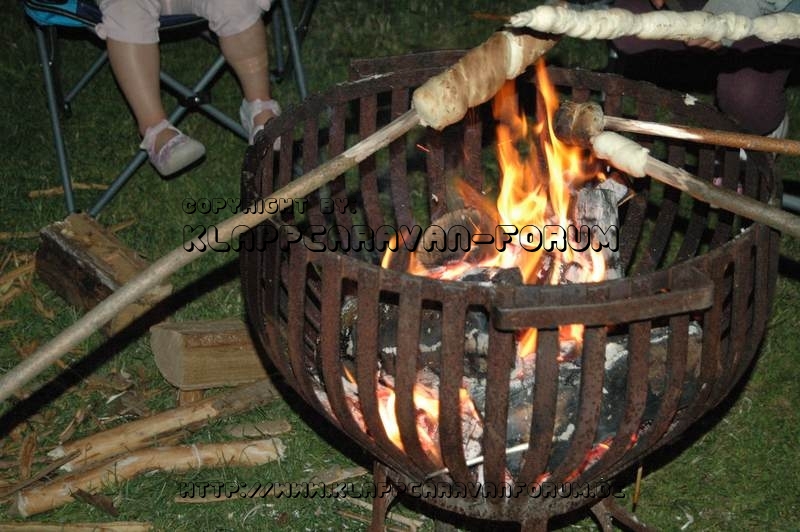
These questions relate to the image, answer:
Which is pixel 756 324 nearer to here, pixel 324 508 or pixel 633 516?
pixel 633 516

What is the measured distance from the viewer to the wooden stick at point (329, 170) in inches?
92.0

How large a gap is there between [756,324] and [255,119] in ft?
8.60

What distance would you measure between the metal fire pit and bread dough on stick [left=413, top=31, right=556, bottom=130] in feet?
Answer: 1.11

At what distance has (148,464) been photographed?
3201mm

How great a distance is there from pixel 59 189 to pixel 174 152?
791 mm

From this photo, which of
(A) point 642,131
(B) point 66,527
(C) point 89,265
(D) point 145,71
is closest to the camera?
(A) point 642,131

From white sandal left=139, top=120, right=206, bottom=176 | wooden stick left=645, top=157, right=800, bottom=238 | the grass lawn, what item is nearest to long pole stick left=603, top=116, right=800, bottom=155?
wooden stick left=645, top=157, right=800, bottom=238

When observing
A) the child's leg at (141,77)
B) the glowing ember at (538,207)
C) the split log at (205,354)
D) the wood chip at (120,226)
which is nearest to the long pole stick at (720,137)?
the glowing ember at (538,207)

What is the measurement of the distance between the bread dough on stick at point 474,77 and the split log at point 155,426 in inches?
54.3

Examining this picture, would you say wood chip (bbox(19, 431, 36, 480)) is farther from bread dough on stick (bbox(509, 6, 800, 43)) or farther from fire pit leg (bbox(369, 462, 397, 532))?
bread dough on stick (bbox(509, 6, 800, 43))

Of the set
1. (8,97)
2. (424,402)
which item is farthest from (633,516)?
(8,97)

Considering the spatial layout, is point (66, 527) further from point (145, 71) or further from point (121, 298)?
point (145, 71)

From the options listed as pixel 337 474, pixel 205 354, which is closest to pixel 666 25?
pixel 337 474

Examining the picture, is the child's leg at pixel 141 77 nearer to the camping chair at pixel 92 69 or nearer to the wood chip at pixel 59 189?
the camping chair at pixel 92 69
